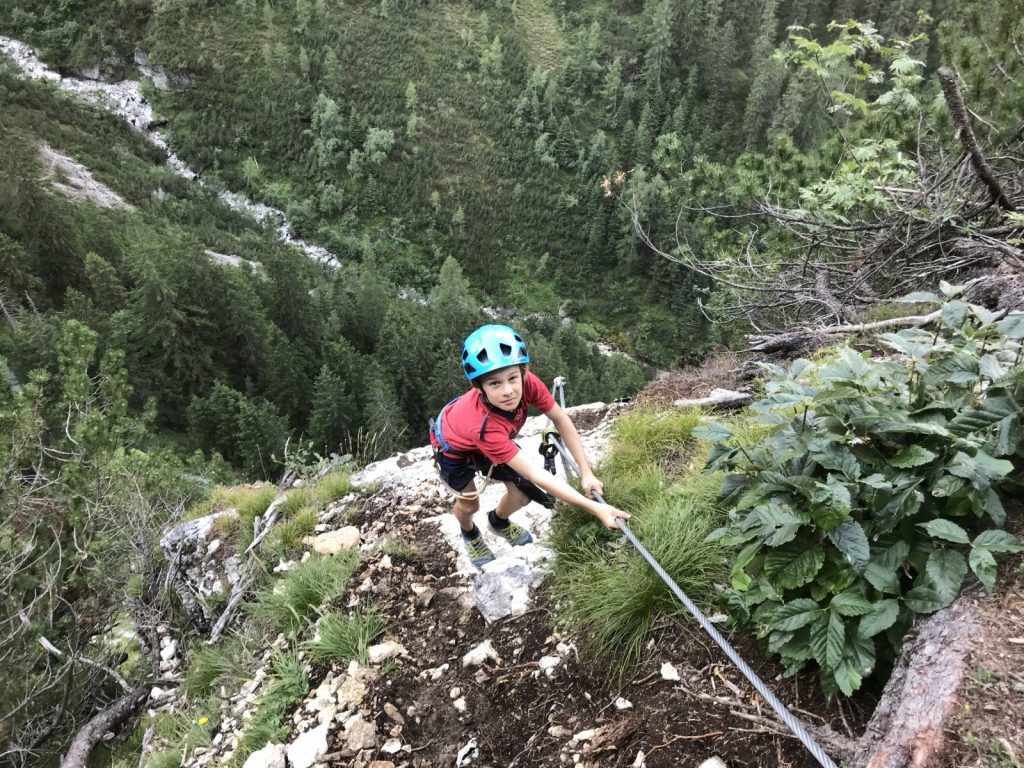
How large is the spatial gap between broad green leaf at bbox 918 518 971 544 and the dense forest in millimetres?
3663

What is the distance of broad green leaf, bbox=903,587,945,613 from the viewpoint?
1.71 metres

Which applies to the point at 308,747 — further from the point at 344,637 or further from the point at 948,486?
the point at 948,486

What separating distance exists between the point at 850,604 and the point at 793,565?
225mm

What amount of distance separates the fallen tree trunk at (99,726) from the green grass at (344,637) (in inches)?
169

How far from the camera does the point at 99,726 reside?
6242 millimetres

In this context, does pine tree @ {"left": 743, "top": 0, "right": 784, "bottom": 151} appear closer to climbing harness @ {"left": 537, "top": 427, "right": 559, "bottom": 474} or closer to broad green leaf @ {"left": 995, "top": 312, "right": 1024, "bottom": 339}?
climbing harness @ {"left": 537, "top": 427, "right": 559, "bottom": 474}

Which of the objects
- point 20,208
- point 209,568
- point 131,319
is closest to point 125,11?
point 20,208

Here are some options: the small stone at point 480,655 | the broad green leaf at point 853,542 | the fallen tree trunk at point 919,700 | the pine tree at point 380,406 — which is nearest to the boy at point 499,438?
the small stone at point 480,655

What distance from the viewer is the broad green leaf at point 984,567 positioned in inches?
64.2

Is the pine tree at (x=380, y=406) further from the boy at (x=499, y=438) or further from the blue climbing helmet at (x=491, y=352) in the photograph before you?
the blue climbing helmet at (x=491, y=352)

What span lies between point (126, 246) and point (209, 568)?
47975 millimetres

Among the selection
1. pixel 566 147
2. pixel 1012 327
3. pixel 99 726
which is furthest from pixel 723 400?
pixel 566 147

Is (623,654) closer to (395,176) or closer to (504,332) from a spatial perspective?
(504,332)

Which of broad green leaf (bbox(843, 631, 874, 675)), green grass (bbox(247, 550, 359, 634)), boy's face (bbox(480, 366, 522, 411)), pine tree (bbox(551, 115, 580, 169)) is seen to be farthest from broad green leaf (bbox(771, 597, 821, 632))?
pine tree (bbox(551, 115, 580, 169))
